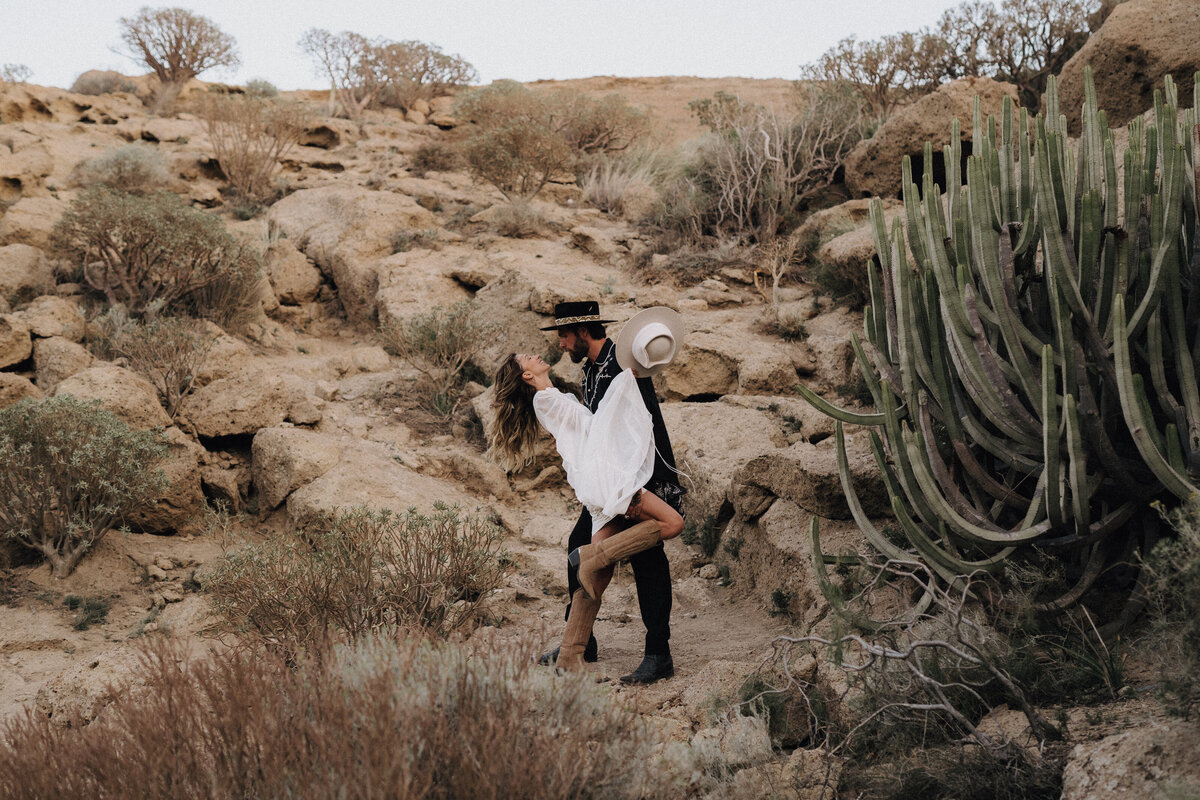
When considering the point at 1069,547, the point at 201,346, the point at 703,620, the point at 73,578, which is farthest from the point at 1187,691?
the point at 201,346

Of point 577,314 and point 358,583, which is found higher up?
point 577,314

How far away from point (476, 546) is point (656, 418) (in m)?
1.70

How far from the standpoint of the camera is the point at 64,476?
595 cm

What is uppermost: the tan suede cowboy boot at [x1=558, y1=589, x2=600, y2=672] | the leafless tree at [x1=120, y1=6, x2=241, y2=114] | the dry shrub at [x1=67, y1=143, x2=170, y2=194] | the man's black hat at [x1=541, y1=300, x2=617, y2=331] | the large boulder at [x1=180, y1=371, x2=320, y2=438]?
the leafless tree at [x1=120, y1=6, x2=241, y2=114]

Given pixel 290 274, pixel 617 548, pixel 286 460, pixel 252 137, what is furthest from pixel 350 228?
pixel 617 548

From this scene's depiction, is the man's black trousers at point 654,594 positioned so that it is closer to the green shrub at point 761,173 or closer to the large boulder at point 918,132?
the large boulder at point 918,132

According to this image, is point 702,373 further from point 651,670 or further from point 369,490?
point 651,670

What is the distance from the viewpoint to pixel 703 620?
5191 mm

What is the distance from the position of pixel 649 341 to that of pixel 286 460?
404cm

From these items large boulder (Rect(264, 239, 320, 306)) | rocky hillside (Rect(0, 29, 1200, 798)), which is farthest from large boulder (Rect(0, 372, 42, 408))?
large boulder (Rect(264, 239, 320, 306))

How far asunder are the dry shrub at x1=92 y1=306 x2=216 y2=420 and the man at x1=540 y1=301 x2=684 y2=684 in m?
4.99

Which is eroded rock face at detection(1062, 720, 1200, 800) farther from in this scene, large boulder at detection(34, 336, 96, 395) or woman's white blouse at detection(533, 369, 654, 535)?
large boulder at detection(34, 336, 96, 395)

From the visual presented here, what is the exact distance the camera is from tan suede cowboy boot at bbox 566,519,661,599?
3617 mm

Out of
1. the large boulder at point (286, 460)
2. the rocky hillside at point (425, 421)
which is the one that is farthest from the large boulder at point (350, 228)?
the large boulder at point (286, 460)
